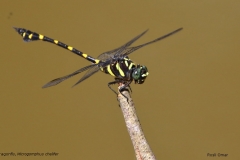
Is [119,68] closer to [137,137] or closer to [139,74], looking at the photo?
[139,74]

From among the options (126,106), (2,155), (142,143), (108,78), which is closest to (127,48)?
(126,106)

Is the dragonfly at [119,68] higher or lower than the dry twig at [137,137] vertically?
higher

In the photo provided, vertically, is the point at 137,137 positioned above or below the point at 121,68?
below

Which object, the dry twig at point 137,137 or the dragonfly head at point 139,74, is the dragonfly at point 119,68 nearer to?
the dragonfly head at point 139,74

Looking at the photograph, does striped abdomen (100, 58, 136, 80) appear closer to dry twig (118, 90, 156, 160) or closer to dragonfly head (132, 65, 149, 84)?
dragonfly head (132, 65, 149, 84)

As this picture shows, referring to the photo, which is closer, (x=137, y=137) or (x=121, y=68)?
(x=137, y=137)

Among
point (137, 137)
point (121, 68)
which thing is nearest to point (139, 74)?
point (121, 68)

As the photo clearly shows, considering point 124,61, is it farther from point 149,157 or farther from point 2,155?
point 2,155

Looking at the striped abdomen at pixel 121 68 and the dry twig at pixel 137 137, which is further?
the striped abdomen at pixel 121 68

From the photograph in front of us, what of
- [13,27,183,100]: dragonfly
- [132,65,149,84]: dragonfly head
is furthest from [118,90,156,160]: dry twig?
[132,65,149,84]: dragonfly head

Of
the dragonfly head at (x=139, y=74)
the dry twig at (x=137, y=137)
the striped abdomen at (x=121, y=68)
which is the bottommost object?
the dry twig at (x=137, y=137)

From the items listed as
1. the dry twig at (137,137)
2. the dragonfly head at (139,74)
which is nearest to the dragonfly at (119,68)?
the dragonfly head at (139,74)
